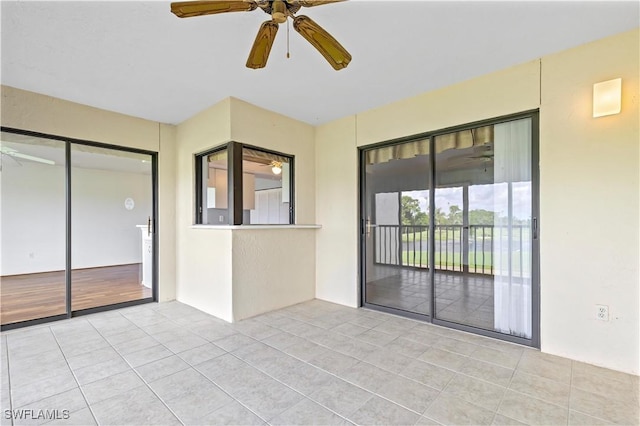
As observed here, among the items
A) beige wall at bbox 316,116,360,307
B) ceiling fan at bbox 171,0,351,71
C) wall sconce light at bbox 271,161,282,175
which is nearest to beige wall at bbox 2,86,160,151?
wall sconce light at bbox 271,161,282,175

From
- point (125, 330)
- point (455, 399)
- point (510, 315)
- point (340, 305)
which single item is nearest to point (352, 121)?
point (340, 305)

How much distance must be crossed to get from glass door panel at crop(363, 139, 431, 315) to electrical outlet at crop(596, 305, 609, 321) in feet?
4.52

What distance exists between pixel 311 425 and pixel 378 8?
267cm

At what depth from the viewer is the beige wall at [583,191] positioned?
7.25ft

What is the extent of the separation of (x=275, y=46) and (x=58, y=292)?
201 inches

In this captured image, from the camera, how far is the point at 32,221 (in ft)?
20.1

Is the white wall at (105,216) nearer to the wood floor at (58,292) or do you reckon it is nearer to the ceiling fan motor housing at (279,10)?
the wood floor at (58,292)

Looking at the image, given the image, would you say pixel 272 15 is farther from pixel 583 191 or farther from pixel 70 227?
pixel 70 227

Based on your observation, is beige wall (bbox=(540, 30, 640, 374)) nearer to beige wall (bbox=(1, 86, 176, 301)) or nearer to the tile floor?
the tile floor

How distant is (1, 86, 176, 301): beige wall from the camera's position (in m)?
3.13

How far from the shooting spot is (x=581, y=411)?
5.77ft

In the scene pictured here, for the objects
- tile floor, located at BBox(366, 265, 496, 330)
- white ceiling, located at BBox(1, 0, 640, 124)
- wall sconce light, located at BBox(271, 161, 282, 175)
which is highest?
white ceiling, located at BBox(1, 0, 640, 124)

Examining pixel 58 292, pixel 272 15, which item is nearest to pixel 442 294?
pixel 272 15

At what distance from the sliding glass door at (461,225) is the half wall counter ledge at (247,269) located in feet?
3.04
